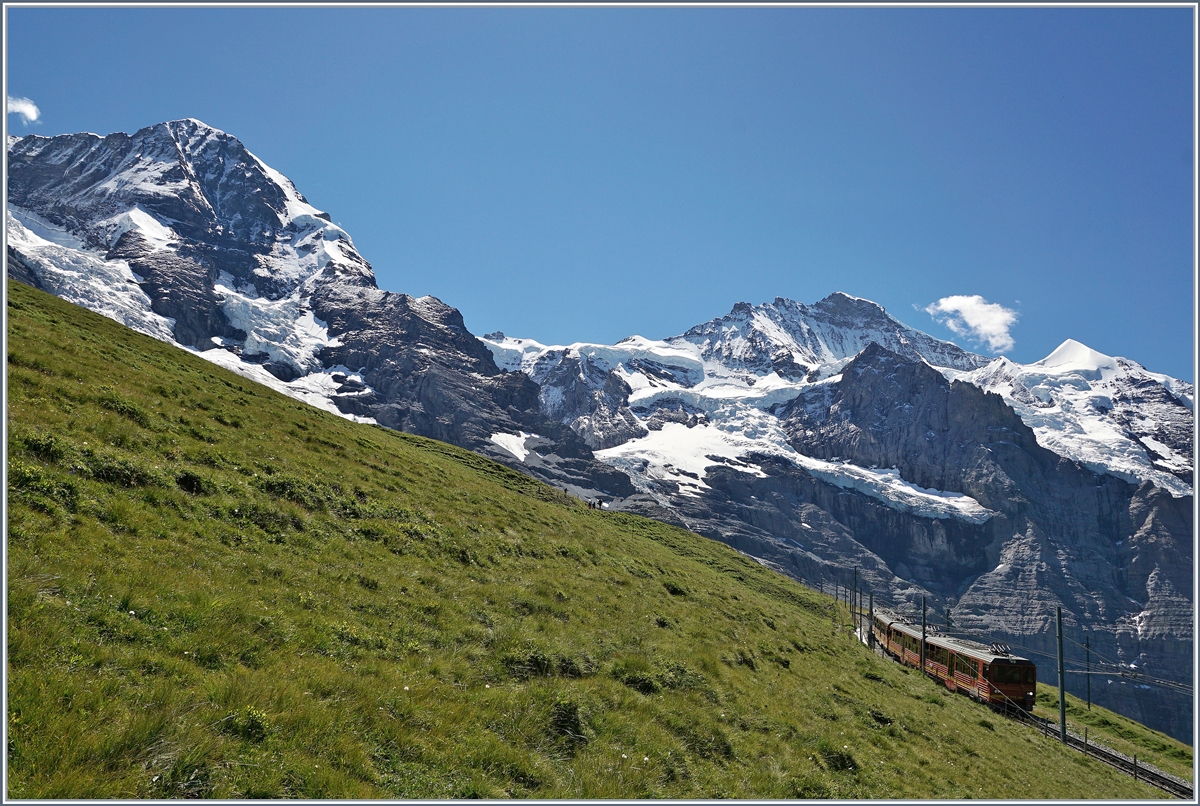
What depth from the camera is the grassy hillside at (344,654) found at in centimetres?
806

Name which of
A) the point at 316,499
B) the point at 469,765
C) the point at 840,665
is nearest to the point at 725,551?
the point at 840,665

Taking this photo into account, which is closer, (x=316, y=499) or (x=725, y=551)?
(x=316, y=499)

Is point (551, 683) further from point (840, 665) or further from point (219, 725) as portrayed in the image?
point (840, 665)

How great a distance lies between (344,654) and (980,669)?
44.3 meters

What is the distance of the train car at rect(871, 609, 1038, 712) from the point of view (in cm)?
3872

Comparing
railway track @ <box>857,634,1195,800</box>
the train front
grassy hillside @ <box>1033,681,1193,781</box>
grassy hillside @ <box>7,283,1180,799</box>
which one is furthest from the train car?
grassy hillside @ <box>7,283,1180,799</box>

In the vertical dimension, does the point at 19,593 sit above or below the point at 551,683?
above

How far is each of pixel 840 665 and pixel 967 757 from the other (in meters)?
7.99

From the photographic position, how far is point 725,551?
87500mm

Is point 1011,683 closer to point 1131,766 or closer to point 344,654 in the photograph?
point 1131,766

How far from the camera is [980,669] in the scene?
39.7 metres

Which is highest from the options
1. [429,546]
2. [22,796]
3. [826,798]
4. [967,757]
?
[429,546]

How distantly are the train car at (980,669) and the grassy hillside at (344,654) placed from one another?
33.8 ft

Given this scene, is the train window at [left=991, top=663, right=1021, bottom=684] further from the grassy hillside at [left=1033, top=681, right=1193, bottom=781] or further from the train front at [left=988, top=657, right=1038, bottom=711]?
the grassy hillside at [left=1033, top=681, right=1193, bottom=781]
